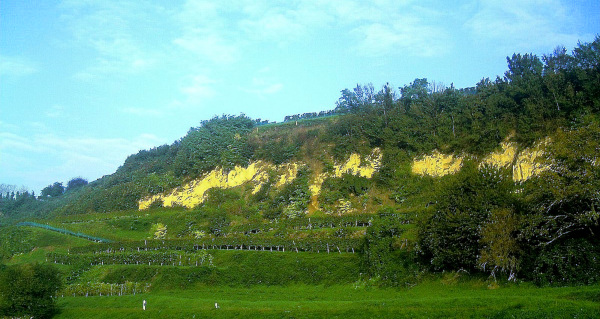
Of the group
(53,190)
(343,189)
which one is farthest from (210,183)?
(53,190)

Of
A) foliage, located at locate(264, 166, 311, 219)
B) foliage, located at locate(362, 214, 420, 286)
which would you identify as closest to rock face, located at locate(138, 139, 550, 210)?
foliage, located at locate(264, 166, 311, 219)

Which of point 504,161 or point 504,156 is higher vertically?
point 504,156

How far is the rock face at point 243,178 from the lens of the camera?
2945 inches

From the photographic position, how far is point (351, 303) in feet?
104

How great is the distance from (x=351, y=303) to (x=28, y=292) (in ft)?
91.6

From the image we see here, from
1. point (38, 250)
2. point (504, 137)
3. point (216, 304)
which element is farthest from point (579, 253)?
point (38, 250)

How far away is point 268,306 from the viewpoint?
3344cm

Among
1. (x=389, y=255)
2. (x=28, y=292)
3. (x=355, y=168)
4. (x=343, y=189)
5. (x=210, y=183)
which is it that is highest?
(x=355, y=168)

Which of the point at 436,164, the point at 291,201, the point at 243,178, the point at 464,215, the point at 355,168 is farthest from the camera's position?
the point at 243,178

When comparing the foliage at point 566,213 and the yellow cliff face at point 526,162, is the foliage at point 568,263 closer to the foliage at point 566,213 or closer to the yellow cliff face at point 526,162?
the foliage at point 566,213

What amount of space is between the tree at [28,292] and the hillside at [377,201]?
717 centimetres

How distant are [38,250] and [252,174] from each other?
38.0 meters

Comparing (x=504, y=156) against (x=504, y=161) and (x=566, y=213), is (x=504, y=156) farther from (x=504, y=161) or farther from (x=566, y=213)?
(x=566, y=213)

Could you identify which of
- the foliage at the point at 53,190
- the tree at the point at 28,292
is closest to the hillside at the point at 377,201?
the tree at the point at 28,292
